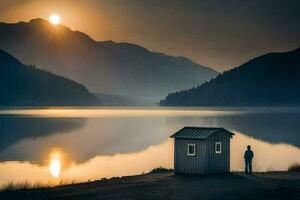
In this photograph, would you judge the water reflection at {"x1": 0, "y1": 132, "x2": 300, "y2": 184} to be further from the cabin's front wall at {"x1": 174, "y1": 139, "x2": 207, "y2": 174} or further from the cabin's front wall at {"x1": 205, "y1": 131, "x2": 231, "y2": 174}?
the cabin's front wall at {"x1": 205, "y1": 131, "x2": 231, "y2": 174}

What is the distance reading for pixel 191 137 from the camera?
113 feet

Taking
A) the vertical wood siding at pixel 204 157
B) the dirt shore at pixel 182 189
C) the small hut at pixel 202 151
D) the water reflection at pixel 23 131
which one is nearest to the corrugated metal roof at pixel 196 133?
the small hut at pixel 202 151

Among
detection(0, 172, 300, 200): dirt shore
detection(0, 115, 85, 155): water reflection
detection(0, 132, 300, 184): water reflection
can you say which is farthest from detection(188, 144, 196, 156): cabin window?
detection(0, 115, 85, 155): water reflection

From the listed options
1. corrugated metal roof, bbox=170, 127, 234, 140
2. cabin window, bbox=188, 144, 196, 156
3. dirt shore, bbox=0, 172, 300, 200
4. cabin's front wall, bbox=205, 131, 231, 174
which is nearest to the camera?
dirt shore, bbox=0, 172, 300, 200

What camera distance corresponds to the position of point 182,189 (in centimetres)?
2931

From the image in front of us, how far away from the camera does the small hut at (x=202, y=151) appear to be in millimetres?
33938

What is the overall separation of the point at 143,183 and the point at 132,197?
4.76 metres

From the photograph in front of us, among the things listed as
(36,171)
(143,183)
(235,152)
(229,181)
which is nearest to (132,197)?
(143,183)

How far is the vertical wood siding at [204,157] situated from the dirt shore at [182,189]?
65 centimetres

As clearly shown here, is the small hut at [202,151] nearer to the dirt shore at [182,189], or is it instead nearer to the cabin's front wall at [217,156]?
the cabin's front wall at [217,156]

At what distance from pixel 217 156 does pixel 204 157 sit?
4.13 ft

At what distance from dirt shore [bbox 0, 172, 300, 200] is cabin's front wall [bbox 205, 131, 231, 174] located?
0.62m

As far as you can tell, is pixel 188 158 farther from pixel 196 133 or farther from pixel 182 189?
pixel 182 189

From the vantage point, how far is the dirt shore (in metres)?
27.5
